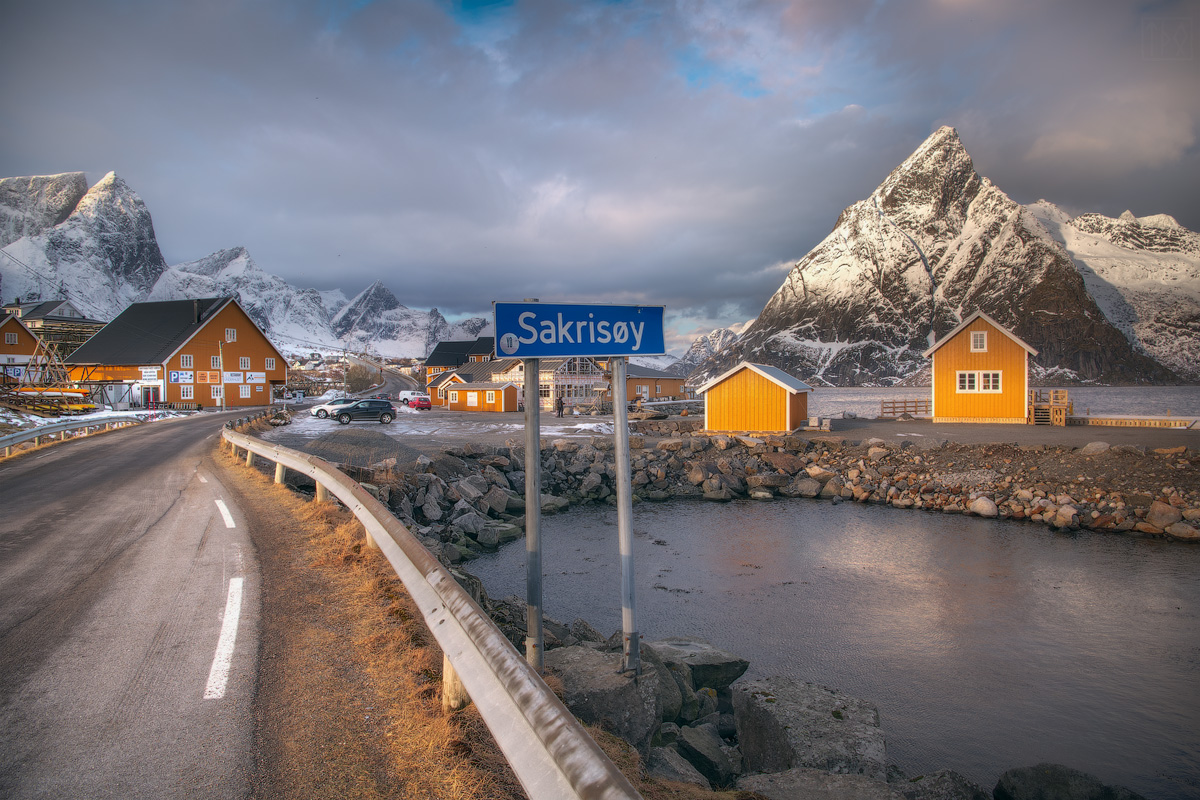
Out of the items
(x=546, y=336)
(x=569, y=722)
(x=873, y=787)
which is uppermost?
(x=546, y=336)

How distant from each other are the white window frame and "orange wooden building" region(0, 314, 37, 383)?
72.4 metres

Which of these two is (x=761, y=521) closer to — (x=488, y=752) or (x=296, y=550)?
(x=296, y=550)

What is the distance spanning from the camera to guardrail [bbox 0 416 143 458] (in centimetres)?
1871

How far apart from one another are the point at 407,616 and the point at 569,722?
3.27 m

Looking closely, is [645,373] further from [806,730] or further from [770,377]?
[806,730]

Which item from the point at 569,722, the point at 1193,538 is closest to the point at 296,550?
the point at 569,722

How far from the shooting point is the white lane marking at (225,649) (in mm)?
4113

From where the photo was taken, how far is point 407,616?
5.22 m

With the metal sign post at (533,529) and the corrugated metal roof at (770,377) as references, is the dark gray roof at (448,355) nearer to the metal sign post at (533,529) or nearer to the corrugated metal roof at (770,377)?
the corrugated metal roof at (770,377)

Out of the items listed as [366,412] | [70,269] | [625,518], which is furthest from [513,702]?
[70,269]

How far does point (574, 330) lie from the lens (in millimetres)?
4652

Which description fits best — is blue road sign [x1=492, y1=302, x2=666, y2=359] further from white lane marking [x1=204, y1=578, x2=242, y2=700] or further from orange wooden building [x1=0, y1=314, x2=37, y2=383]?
orange wooden building [x1=0, y1=314, x2=37, y2=383]

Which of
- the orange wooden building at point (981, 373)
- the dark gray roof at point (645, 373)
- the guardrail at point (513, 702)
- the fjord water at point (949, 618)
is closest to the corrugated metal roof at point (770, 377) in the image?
the orange wooden building at point (981, 373)

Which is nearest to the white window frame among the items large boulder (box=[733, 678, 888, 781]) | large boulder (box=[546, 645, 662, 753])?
large boulder (box=[733, 678, 888, 781])
